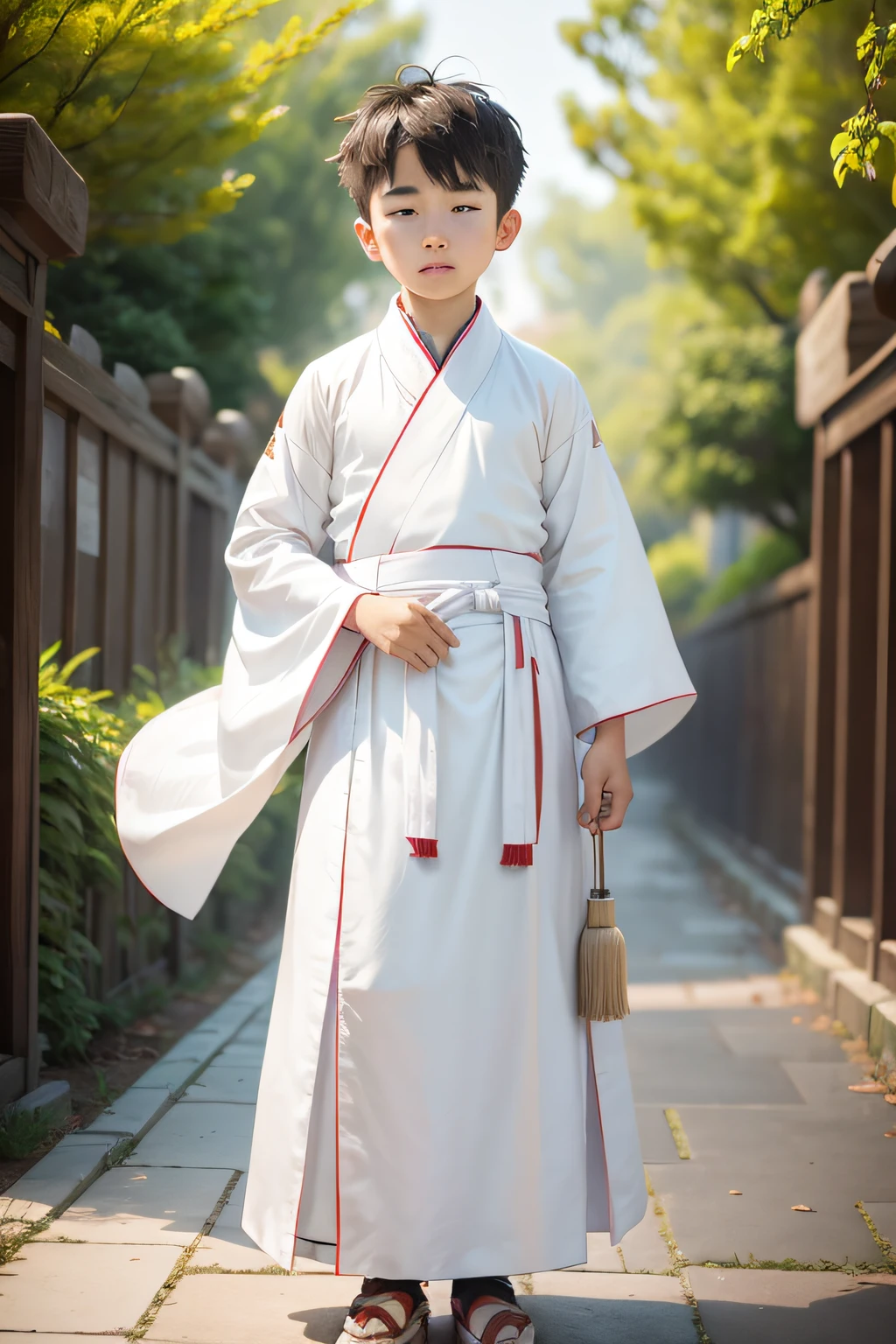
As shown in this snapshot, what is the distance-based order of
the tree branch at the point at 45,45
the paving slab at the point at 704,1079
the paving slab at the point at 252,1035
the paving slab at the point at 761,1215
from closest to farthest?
the paving slab at the point at 761,1215 < the tree branch at the point at 45,45 < the paving slab at the point at 704,1079 < the paving slab at the point at 252,1035

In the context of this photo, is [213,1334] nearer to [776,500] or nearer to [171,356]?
[171,356]

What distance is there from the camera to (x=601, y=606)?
2314 mm

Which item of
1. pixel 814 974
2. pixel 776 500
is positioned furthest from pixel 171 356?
pixel 776 500

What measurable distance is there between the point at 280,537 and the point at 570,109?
8263 mm

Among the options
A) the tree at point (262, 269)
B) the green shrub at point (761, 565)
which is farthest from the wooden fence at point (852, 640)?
the green shrub at point (761, 565)

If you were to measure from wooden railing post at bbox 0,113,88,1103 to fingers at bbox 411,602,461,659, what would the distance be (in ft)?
4.27

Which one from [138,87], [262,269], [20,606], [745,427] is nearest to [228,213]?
[262,269]

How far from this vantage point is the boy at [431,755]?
6.80 feet

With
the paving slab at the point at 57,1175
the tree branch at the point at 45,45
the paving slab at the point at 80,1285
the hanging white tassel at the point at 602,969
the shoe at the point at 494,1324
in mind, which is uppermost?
the tree branch at the point at 45,45

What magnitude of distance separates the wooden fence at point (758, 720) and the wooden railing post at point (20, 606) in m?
4.28

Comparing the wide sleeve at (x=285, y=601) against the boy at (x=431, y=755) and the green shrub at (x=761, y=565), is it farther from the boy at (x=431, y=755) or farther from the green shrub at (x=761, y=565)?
the green shrub at (x=761, y=565)

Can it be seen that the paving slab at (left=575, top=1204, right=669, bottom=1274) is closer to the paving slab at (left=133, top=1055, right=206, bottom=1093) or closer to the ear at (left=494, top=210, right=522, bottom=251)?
the paving slab at (left=133, top=1055, right=206, bottom=1093)

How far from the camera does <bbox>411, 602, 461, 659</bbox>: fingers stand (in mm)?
2117

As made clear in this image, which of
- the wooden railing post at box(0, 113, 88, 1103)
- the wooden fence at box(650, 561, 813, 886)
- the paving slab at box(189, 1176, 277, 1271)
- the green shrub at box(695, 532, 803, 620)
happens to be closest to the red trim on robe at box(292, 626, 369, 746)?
the paving slab at box(189, 1176, 277, 1271)
